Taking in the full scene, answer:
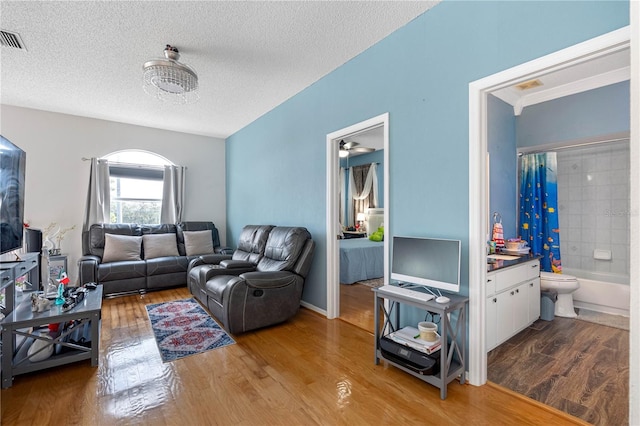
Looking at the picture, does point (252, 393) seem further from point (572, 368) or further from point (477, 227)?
point (572, 368)

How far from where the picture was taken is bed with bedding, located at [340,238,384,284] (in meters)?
4.73

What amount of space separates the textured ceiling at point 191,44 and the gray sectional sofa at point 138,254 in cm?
195

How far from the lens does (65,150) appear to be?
462 cm

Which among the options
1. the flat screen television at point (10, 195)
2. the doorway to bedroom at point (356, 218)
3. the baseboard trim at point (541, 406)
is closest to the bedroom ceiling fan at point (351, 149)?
the doorway to bedroom at point (356, 218)

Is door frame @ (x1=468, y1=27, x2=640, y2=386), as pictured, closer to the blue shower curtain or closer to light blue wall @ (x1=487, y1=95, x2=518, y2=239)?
light blue wall @ (x1=487, y1=95, x2=518, y2=239)

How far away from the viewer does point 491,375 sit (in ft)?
7.17

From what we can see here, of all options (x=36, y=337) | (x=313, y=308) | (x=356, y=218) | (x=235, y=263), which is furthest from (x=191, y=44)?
(x=356, y=218)

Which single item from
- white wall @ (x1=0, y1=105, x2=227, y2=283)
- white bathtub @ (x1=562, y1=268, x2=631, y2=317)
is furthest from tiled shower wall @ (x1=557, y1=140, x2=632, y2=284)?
white wall @ (x1=0, y1=105, x2=227, y2=283)

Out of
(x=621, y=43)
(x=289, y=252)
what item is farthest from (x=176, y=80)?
(x=621, y=43)

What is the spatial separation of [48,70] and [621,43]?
4.81 metres

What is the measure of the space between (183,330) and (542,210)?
454 cm

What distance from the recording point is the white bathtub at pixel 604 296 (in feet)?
11.1

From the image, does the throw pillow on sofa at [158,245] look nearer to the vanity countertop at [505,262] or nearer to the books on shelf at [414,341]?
the books on shelf at [414,341]

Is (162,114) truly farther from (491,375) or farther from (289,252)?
(491,375)
